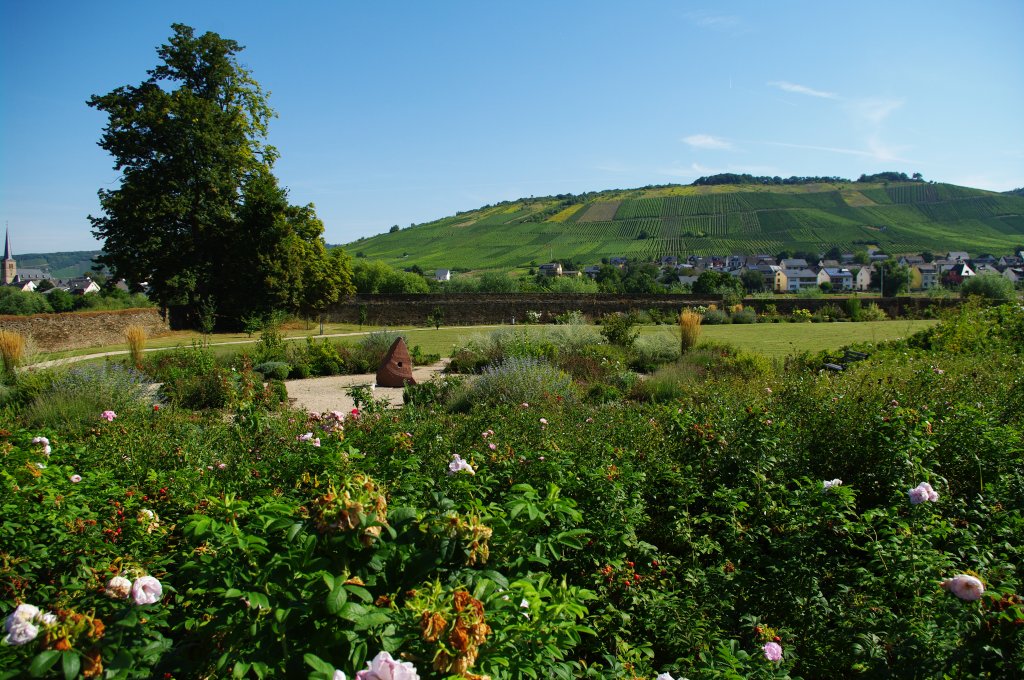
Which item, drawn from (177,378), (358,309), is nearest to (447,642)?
(177,378)

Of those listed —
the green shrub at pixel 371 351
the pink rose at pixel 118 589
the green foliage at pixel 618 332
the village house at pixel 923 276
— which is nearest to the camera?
the pink rose at pixel 118 589

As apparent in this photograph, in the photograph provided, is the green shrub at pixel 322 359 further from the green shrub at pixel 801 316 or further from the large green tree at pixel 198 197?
→ the green shrub at pixel 801 316

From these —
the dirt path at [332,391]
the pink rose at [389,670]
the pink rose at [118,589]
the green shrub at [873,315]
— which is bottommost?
the green shrub at [873,315]

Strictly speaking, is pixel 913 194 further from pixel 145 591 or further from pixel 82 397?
pixel 145 591

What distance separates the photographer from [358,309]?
29.5 meters

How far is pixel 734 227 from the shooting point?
306ft

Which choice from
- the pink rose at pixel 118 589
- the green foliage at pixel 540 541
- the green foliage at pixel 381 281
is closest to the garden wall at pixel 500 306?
the green foliage at pixel 381 281

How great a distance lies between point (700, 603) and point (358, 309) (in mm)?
27828

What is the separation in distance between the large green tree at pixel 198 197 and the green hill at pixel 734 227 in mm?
55044

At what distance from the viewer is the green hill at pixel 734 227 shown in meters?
82.8

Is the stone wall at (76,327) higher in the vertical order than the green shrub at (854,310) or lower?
A: higher

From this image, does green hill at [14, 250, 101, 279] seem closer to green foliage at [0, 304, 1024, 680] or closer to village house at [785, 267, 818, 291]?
village house at [785, 267, 818, 291]

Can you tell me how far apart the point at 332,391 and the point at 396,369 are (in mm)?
1320

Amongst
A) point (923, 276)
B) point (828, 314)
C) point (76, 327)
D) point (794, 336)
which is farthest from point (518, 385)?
point (923, 276)
